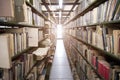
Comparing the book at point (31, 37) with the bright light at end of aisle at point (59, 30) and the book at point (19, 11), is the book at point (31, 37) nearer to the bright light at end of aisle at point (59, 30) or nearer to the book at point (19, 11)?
the book at point (19, 11)

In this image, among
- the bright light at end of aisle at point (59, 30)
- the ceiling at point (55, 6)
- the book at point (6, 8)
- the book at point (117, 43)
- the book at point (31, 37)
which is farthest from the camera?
the bright light at end of aisle at point (59, 30)

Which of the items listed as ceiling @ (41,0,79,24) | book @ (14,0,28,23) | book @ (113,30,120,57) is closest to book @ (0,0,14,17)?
book @ (14,0,28,23)

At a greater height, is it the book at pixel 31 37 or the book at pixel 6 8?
the book at pixel 6 8

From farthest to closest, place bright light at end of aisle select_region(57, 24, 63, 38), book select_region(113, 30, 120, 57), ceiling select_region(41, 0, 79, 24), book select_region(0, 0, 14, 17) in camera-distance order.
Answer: bright light at end of aisle select_region(57, 24, 63, 38), ceiling select_region(41, 0, 79, 24), book select_region(113, 30, 120, 57), book select_region(0, 0, 14, 17)

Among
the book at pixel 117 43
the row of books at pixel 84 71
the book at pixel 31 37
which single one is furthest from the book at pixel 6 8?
the row of books at pixel 84 71

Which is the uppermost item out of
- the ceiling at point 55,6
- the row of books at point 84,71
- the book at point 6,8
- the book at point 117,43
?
the ceiling at point 55,6

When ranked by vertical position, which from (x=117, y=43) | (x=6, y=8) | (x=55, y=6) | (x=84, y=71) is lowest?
(x=84, y=71)

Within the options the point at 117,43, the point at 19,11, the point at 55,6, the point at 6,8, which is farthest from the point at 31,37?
the point at 55,6

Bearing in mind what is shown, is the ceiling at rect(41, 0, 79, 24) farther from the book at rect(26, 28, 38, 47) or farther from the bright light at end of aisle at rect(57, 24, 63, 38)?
the bright light at end of aisle at rect(57, 24, 63, 38)

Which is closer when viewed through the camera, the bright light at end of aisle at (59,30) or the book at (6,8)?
the book at (6,8)

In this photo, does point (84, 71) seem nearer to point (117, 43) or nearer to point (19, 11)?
point (117, 43)

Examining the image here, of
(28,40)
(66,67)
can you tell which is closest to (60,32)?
(66,67)

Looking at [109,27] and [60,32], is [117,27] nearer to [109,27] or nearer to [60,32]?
[109,27]

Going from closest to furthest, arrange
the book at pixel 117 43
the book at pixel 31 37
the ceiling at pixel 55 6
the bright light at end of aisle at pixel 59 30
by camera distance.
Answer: the book at pixel 117 43
the book at pixel 31 37
the ceiling at pixel 55 6
the bright light at end of aisle at pixel 59 30
